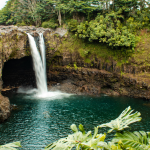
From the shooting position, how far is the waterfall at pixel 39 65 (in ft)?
76.1

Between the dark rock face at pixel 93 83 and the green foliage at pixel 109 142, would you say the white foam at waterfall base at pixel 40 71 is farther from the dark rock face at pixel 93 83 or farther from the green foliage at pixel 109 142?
the green foliage at pixel 109 142

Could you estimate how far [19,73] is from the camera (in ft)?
85.3

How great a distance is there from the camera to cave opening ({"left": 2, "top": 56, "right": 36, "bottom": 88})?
968 inches

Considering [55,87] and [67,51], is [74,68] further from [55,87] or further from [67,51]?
[55,87]

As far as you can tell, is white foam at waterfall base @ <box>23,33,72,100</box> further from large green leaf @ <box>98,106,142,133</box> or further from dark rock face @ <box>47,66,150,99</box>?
large green leaf @ <box>98,106,142,133</box>

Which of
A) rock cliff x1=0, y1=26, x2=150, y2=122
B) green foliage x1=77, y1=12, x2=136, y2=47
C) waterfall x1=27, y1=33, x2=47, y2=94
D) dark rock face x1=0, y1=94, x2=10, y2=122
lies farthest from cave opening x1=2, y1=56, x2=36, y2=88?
dark rock face x1=0, y1=94, x2=10, y2=122

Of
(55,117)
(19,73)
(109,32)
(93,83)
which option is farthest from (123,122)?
(19,73)

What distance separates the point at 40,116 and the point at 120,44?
15593 mm

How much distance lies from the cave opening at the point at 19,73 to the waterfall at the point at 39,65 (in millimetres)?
1240

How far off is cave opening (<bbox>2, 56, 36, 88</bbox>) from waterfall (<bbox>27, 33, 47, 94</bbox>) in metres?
1.24

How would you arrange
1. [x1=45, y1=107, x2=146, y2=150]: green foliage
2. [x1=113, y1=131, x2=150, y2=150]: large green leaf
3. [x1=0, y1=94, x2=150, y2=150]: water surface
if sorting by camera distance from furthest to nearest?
[x1=0, y1=94, x2=150, y2=150]: water surface
[x1=113, y1=131, x2=150, y2=150]: large green leaf
[x1=45, y1=107, x2=146, y2=150]: green foliage

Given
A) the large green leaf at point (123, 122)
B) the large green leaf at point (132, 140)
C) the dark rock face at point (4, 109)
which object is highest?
the large green leaf at point (123, 122)

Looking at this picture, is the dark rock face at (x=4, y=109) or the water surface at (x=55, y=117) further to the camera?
the dark rock face at (x=4, y=109)

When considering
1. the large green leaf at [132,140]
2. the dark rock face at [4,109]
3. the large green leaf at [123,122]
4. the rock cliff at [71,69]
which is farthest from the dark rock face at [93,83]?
the large green leaf at [132,140]
